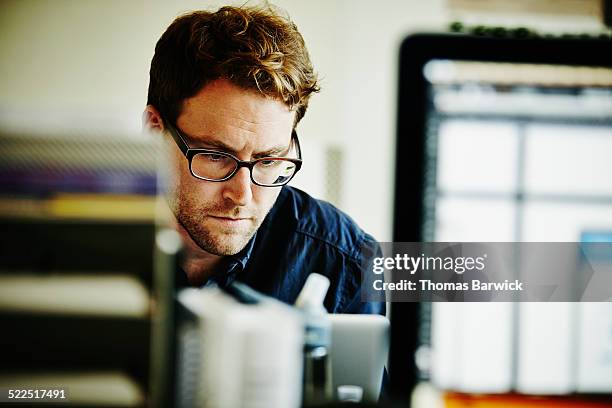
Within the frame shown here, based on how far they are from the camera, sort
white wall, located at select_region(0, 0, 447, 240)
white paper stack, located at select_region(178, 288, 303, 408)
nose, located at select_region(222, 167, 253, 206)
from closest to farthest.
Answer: white paper stack, located at select_region(178, 288, 303, 408)
nose, located at select_region(222, 167, 253, 206)
white wall, located at select_region(0, 0, 447, 240)

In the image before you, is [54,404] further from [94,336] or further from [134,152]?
[134,152]

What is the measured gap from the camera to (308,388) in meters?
0.55

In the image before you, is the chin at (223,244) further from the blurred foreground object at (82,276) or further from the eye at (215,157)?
the blurred foreground object at (82,276)

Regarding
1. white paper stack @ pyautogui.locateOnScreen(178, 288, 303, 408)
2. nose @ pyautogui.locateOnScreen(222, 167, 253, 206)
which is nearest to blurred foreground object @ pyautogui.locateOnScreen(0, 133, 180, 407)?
white paper stack @ pyautogui.locateOnScreen(178, 288, 303, 408)

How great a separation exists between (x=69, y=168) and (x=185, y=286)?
21cm

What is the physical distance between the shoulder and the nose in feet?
0.27

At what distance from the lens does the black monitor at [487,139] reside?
0.54 metres

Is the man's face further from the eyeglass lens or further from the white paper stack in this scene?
the white paper stack

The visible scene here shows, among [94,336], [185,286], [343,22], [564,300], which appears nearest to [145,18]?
[343,22]

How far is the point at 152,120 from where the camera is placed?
73cm

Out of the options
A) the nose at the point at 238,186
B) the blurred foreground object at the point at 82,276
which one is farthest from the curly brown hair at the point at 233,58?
the blurred foreground object at the point at 82,276

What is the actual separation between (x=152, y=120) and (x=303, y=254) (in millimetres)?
247

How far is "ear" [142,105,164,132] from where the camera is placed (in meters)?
0.71

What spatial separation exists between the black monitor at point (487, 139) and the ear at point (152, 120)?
1.02ft
